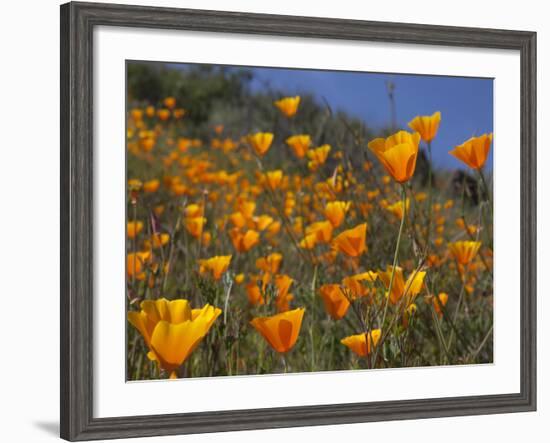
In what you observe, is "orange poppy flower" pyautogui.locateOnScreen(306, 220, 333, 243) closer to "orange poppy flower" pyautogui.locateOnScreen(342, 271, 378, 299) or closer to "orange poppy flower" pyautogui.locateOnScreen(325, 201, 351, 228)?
"orange poppy flower" pyautogui.locateOnScreen(325, 201, 351, 228)

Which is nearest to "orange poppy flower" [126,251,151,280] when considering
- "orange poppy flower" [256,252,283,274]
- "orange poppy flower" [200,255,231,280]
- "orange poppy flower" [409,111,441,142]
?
"orange poppy flower" [200,255,231,280]

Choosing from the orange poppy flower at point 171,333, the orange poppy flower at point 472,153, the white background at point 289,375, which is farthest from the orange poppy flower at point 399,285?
the orange poppy flower at point 171,333

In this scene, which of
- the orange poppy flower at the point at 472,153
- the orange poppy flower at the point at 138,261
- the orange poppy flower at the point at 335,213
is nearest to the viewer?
the orange poppy flower at the point at 138,261

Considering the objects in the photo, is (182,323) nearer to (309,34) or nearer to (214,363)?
(214,363)

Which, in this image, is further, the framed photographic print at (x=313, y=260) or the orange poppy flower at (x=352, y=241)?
the orange poppy flower at (x=352, y=241)

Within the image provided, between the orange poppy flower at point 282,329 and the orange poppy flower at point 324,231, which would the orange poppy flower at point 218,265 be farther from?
the orange poppy flower at point 324,231

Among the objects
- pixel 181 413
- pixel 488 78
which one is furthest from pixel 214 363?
pixel 488 78

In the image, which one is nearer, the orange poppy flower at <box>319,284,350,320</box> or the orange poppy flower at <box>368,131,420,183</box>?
the orange poppy flower at <box>368,131,420,183</box>

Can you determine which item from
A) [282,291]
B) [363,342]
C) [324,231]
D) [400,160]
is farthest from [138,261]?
[400,160]

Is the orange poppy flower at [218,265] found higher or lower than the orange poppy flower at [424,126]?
lower
